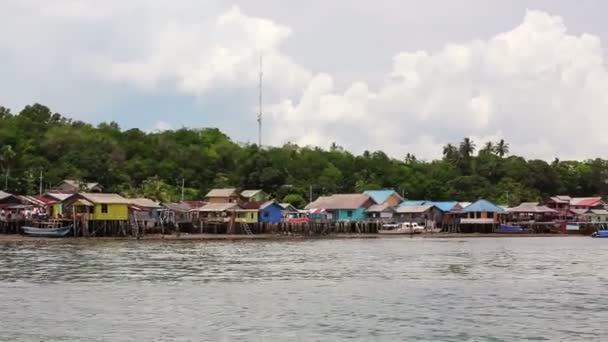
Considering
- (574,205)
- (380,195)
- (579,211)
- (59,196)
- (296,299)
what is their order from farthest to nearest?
(574,205), (579,211), (380,195), (59,196), (296,299)

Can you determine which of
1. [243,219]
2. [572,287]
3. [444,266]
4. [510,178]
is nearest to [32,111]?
[243,219]

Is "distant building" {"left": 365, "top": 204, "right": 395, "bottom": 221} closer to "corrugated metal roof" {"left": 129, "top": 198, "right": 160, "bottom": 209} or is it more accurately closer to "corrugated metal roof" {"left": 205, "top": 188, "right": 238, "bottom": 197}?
"corrugated metal roof" {"left": 205, "top": 188, "right": 238, "bottom": 197}

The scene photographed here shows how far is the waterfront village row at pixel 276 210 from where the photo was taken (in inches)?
2825

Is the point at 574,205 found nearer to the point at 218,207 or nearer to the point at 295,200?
the point at 295,200

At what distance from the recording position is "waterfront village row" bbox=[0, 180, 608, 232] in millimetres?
71750

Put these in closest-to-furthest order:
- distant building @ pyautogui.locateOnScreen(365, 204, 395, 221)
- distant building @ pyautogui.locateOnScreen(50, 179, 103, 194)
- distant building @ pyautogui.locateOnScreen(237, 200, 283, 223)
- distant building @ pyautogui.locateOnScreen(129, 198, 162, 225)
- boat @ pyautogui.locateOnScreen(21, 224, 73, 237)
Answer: boat @ pyautogui.locateOnScreen(21, 224, 73, 237) → distant building @ pyautogui.locateOnScreen(129, 198, 162, 225) → distant building @ pyautogui.locateOnScreen(237, 200, 283, 223) → distant building @ pyautogui.locateOnScreen(50, 179, 103, 194) → distant building @ pyautogui.locateOnScreen(365, 204, 395, 221)

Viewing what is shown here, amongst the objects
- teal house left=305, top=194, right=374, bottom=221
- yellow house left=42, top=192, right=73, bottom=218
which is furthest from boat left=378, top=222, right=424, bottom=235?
yellow house left=42, top=192, right=73, bottom=218

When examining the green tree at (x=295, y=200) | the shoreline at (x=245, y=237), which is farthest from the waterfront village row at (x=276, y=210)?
the green tree at (x=295, y=200)

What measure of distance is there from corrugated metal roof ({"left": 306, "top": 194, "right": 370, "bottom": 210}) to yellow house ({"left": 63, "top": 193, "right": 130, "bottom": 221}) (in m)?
31.7

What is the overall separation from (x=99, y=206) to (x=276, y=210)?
22727 mm

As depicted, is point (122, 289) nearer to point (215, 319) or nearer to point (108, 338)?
point (215, 319)

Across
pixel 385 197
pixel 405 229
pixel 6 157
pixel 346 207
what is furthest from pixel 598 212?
pixel 6 157

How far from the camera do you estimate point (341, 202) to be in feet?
322

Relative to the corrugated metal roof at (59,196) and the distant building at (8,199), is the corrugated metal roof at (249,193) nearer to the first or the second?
the corrugated metal roof at (59,196)
